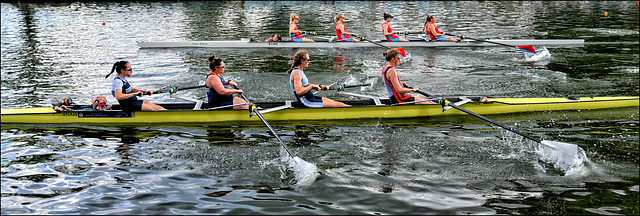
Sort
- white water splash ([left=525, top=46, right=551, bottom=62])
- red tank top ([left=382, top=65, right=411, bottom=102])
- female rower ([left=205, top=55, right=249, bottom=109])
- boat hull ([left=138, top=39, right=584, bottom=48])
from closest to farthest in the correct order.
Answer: female rower ([left=205, top=55, right=249, bottom=109]) < red tank top ([left=382, top=65, right=411, bottom=102]) < white water splash ([left=525, top=46, right=551, bottom=62]) < boat hull ([left=138, top=39, right=584, bottom=48])

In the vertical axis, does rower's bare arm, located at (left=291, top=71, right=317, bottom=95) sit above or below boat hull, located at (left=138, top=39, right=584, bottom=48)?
below

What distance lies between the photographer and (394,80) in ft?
34.1

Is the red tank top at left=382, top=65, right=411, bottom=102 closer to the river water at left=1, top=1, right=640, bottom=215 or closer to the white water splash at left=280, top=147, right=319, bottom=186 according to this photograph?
the river water at left=1, top=1, right=640, bottom=215

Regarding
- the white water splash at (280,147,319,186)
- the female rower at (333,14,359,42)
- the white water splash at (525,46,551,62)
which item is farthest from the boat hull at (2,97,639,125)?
the female rower at (333,14,359,42)

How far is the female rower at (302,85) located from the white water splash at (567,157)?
15.1ft

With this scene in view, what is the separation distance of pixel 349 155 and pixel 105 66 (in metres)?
14.1

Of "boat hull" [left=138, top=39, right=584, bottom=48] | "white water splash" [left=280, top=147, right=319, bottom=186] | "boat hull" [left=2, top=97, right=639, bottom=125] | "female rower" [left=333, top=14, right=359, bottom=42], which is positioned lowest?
"white water splash" [left=280, top=147, right=319, bottom=186]

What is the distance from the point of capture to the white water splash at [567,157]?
7.83 m

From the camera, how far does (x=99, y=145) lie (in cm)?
978

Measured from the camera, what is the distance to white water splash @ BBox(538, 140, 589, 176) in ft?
25.7

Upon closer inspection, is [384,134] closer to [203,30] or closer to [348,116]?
[348,116]

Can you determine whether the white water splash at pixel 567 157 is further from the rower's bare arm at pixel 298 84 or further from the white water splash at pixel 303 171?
the rower's bare arm at pixel 298 84

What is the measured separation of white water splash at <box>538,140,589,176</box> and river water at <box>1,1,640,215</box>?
7 cm

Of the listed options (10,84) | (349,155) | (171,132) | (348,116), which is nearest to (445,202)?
(349,155)
